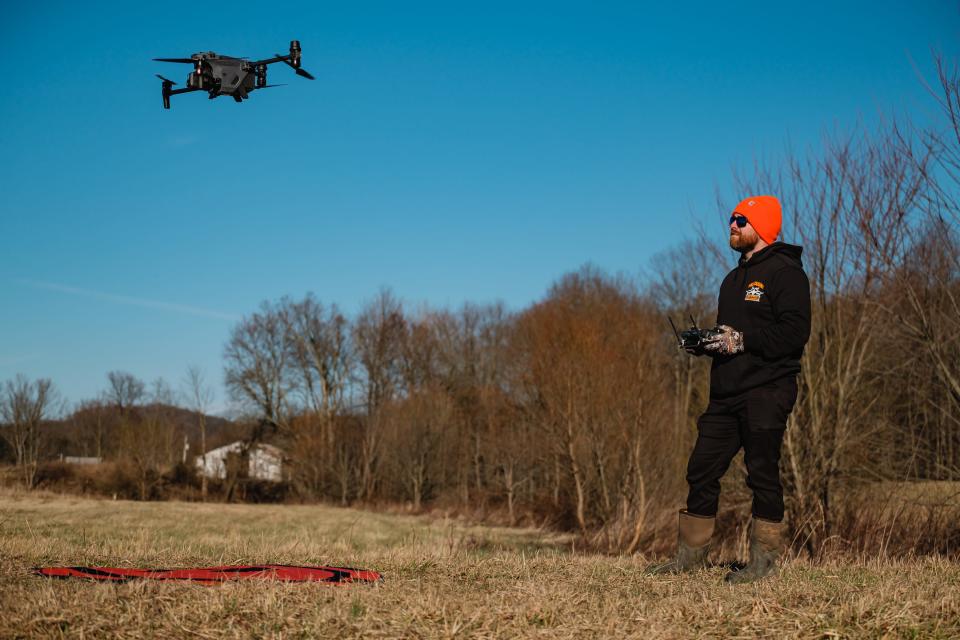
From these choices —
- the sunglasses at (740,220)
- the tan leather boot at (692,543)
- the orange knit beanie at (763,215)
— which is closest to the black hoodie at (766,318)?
the orange knit beanie at (763,215)

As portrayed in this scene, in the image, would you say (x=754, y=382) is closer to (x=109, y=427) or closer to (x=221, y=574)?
(x=221, y=574)

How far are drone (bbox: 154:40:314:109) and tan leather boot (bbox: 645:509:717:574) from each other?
26.3 ft

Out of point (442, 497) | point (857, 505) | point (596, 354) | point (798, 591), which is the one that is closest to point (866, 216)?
point (857, 505)

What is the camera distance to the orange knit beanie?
5.38 m

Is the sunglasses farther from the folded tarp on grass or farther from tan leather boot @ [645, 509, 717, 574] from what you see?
the folded tarp on grass

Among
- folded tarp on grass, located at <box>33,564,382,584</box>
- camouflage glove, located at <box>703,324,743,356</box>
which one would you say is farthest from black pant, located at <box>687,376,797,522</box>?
folded tarp on grass, located at <box>33,564,382,584</box>

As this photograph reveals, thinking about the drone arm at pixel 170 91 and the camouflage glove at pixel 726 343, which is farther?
the drone arm at pixel 170 91

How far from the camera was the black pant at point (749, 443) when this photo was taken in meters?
5.05

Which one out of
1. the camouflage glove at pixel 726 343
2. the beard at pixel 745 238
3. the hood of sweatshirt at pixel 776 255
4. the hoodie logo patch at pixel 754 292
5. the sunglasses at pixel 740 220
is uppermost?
the sunglasses at pixel 740 220

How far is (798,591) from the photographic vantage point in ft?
13.4

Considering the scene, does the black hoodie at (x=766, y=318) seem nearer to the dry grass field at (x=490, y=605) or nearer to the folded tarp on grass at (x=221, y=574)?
the dry grass field at (x=490, y=605)

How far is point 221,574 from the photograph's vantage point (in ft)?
14.0

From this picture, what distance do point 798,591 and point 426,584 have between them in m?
1.98

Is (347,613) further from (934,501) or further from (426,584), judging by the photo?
(934,501)
